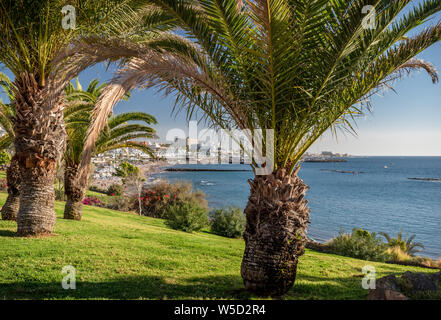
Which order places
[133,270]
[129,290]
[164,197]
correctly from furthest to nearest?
[164,197]
[133,270]
[129,290]

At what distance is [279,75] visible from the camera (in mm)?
4004

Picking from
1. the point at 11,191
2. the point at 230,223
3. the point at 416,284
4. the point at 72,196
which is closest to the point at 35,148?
the point at 11,191

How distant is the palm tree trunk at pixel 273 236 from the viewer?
4.42 m

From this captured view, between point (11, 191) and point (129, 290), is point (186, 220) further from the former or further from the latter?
point (129, 290)

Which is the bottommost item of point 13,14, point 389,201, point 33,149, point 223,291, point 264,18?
point 389,201

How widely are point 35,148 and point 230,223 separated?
8.98m

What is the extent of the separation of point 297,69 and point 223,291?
144 inches

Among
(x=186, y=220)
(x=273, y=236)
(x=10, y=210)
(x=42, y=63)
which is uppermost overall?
(x=42, y=63)

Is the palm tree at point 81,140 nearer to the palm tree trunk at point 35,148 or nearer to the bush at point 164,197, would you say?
the palm tree trunk at point 35,148

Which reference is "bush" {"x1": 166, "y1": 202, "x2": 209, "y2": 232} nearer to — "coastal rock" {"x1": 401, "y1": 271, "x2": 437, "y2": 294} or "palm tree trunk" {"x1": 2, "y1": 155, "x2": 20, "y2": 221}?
"palm tree trunk" {"x1": 2, "y1": 155, "x2": 20, "y2": 221}

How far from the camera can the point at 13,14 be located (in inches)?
234

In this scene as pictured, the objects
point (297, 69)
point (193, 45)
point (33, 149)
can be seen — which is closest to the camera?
point (297, 69)
